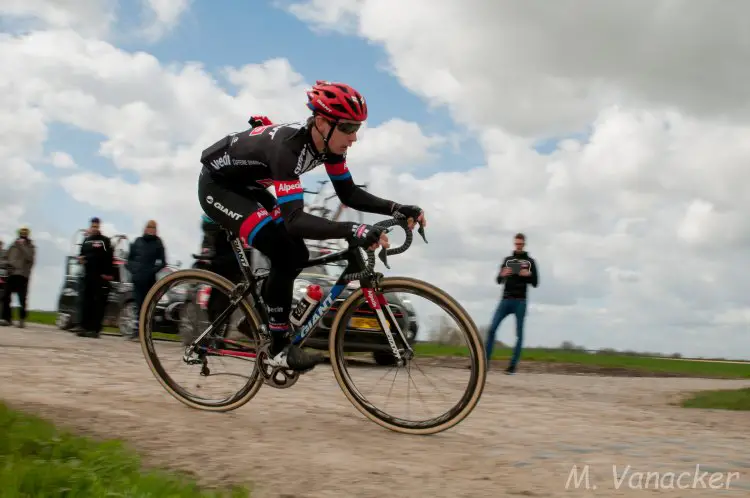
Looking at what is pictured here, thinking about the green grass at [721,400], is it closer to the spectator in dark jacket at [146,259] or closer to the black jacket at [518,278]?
the black jacket at [518,278]

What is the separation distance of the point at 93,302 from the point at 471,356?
12.0 meters

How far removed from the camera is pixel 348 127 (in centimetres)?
497

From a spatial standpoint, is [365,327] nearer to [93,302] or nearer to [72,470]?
[72,470]

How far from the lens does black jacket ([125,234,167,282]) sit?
14094 millimetres

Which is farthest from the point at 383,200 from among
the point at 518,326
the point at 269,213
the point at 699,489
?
the point at 518,326

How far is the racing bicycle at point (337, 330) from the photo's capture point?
491 centimetres

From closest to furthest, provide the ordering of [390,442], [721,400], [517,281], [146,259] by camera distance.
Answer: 1. [390,442]
2. [721,400]
3. [517,281]
4. [146,259]

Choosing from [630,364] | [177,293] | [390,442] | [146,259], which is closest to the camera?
[390,442]

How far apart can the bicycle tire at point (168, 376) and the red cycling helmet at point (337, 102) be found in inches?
59.9

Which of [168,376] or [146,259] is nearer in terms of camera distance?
[168,376]

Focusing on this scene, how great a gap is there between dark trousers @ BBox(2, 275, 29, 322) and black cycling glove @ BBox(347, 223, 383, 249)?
1444 centimetres
